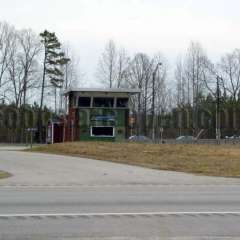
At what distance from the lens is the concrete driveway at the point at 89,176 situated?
22.9 meters

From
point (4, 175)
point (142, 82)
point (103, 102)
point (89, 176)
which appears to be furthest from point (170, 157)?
point (142, 82)

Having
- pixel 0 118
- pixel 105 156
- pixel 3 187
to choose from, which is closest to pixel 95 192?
pixel 3 187

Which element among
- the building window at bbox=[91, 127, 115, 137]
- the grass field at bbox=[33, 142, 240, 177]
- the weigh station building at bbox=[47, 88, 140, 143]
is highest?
the weigh station building at bbox=[47, 88, 140, 143]

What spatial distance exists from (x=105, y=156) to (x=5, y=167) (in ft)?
32.4

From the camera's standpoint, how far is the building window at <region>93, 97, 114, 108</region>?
223 feet

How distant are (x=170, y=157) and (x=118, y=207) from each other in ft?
73.1

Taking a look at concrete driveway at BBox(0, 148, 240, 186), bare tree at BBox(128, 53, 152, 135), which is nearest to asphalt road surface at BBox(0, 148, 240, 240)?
concrete driveway at BBox(0, 148, 240, 186)

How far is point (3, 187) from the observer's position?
20281 millimetres

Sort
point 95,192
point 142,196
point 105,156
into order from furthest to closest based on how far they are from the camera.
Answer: point 105,156
point 95,192
point 142,196

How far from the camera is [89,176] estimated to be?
25.5 metres

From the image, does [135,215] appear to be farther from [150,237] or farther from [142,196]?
[142,196]

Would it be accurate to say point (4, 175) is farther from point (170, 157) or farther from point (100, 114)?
point (100, 114)

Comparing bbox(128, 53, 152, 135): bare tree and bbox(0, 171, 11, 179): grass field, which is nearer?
bbox(0, 171, 11, 179): grass field

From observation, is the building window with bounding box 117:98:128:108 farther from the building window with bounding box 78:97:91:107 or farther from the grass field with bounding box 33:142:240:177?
the grass field with bounding box 33:142:240:177
